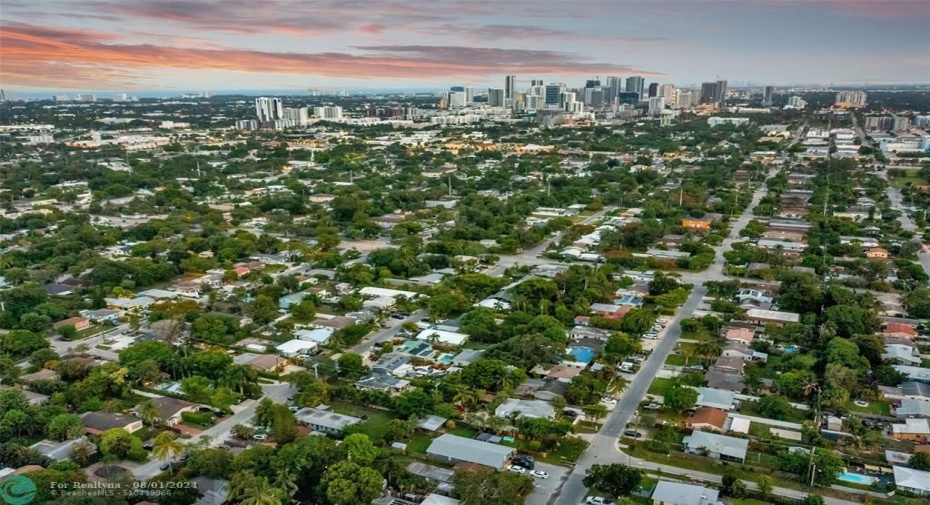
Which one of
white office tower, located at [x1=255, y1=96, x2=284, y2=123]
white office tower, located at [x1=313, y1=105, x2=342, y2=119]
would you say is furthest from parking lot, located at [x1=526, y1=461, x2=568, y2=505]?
white office tower, located at [x1=313, y1=105, x2=342, y2=119]

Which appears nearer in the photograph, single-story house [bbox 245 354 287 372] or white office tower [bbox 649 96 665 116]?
single-story house [bbox 245 354 287 372]

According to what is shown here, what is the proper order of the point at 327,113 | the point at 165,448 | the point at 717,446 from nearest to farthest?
the point at 165,448 → the point at 717,446 → the point at 327,113

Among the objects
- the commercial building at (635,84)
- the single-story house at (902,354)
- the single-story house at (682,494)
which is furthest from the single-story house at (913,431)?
the commercial building at (635,84)

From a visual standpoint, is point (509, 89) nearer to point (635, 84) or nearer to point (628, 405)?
point (635, 84)

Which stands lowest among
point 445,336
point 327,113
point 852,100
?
point 445,336

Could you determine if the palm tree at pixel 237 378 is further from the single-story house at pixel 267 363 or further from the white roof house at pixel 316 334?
the white roof house at pixel 316 334

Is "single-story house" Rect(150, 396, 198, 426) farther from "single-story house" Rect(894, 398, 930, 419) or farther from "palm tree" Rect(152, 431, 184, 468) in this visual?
"single-story house" Rect(894, 398, 930, 419)

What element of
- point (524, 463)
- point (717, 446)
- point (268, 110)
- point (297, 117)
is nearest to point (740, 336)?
point (717, 446)
